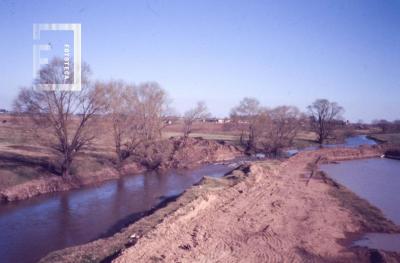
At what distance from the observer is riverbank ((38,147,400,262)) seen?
14.0 m

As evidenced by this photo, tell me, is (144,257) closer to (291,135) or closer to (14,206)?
(14,206)

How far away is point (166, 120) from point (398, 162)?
32333 millimetres

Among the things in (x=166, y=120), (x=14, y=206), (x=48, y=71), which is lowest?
(x=14, y=206)

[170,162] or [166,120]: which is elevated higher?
[166,120]

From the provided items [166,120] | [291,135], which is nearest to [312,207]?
[166,120]

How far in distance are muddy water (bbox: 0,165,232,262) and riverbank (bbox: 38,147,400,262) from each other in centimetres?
257

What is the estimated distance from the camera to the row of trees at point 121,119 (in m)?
29.0

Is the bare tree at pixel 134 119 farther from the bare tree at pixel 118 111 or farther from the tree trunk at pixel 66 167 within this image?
the tree trunk at pixel 66 167

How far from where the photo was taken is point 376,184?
33.2 metres

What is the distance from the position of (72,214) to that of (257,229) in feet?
35.5

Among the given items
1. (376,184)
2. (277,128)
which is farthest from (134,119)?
(277,128)

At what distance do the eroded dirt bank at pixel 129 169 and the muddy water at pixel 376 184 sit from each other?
14049mm

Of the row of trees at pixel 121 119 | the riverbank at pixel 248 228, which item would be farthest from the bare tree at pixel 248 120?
the riverbank at pixel 248 228

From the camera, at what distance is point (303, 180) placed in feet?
106
